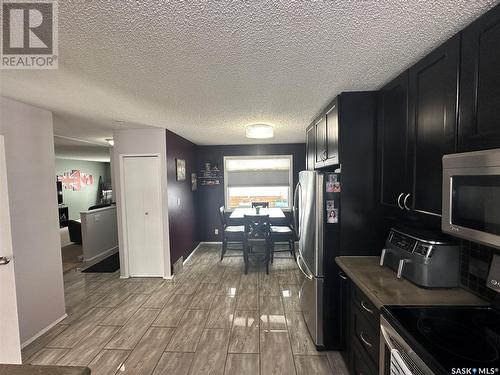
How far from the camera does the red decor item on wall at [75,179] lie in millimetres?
7926

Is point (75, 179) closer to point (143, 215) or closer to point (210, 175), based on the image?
point (210, 175)

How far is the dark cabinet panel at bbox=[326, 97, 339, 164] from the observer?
2072 millimetres

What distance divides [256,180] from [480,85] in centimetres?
452

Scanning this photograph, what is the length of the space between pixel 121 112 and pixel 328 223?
2.50 m

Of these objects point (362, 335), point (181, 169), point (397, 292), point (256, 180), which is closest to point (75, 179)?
point (181, 169)

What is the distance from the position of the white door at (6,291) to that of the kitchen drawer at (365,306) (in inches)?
106

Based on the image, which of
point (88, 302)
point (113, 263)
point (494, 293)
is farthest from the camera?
point (113, 263)

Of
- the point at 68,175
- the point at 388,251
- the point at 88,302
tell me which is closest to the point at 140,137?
the point at 88,302

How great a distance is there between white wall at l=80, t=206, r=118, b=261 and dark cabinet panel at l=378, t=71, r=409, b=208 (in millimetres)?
4962

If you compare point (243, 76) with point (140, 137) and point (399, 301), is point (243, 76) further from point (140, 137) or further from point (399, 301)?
point (140, 137)

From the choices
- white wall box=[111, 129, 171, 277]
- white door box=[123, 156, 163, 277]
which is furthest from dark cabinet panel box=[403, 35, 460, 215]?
white door box=[123, 156, 163, 277]

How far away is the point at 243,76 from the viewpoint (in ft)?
5.52

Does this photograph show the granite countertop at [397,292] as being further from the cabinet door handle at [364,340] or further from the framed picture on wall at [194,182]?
the framed picture on wall at [194,182]

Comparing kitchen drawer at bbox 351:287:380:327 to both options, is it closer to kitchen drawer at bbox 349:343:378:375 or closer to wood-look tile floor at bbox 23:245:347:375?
kitchen drawer at bbox 349:343:378:375
